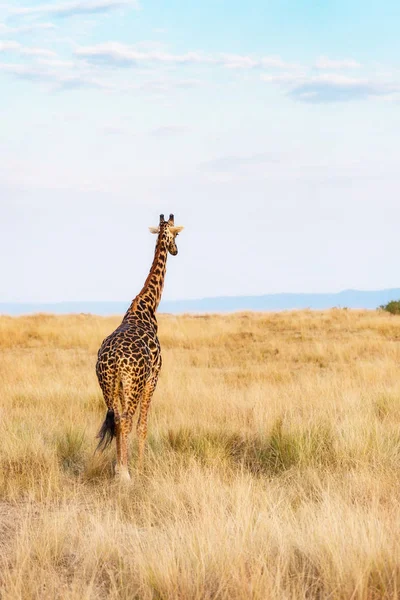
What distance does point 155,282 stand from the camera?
8188mm

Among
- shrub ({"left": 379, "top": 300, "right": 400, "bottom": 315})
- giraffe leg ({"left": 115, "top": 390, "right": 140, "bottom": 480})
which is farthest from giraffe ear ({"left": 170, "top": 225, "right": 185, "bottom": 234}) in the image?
shrub ({"left": 379, "top": 300, "right": 400, "bottom": 315})

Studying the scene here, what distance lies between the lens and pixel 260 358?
16.8 meters

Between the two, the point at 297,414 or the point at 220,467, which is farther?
the point at 297,414

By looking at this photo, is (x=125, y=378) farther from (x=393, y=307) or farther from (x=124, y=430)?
(x=393, y=307)

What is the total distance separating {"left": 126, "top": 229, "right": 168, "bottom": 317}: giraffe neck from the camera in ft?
26.1

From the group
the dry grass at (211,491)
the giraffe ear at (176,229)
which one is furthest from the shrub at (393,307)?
the giraffe ear at (176,229)

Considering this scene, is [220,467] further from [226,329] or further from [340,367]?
[226,329]

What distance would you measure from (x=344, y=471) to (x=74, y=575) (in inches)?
125

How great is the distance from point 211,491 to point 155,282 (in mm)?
3139

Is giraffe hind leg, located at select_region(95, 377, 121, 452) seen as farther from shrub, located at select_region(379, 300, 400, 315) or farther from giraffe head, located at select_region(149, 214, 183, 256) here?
shrub, located at select_region(379, 300, 400, 315)

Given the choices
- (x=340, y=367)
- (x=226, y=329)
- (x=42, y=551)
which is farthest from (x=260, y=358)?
(x=42, y=551)

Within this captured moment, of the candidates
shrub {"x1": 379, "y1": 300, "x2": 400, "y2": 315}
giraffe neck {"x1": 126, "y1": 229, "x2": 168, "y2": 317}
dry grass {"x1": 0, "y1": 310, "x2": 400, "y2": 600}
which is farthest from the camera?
shrub {"x1": 379, "y1": 300, "x2": 400, "y2": 315}

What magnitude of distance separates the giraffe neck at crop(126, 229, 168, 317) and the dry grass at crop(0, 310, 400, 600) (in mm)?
1285

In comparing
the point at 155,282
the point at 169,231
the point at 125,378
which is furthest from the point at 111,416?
the point at 169,231
